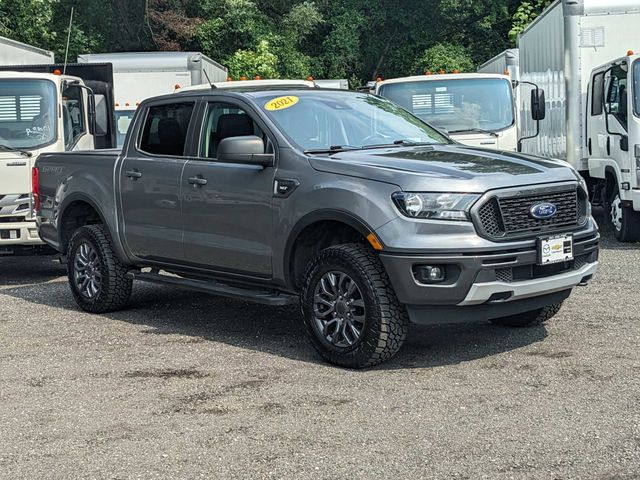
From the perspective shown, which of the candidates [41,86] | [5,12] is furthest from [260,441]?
[5,12]

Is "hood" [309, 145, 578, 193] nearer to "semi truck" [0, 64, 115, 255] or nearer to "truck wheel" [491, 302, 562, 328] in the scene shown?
"truck wheel" [491, 302, 562, 328]

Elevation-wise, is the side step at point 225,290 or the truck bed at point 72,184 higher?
the truck bed at point 72,184

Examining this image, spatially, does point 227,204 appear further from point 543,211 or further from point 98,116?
point 98,116

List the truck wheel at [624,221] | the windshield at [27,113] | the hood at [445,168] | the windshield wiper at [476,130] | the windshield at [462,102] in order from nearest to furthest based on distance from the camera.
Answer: the hood at [445,168], the windshield at [27,113], the truck wheel at [624,221], the windshield wiper at [476,130], the windshield at [462,102]

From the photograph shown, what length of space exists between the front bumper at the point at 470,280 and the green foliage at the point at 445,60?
35.1 meters

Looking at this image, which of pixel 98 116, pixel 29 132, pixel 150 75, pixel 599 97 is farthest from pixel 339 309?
pixel 150 75

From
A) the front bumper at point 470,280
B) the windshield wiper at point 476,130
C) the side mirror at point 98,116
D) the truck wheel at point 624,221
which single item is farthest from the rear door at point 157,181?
the truck wheel at point 624,221

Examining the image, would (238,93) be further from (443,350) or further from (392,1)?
(392,1)

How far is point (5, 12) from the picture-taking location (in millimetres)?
31719

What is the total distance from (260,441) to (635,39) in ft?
36.2

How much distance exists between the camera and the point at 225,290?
7.96m

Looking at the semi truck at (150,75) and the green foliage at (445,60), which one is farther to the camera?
the green foliage at (445,60)

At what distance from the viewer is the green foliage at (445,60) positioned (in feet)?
137

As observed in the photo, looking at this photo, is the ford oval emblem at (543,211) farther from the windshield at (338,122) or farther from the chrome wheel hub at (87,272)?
the chrome wheel hub at (87,272)
